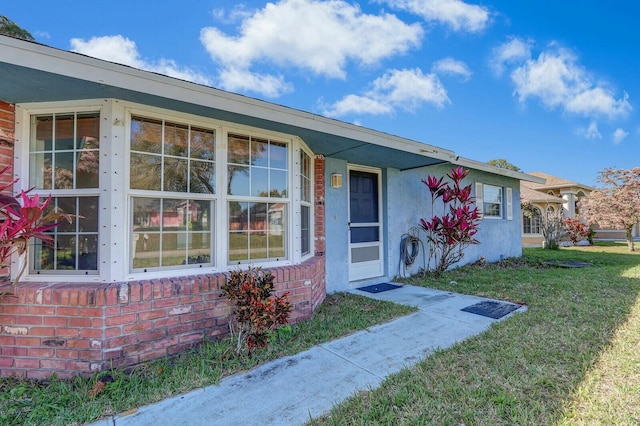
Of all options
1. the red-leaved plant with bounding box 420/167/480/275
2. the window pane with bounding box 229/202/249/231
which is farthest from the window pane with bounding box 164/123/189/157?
the red-leaved plant with bounding box 420/167/480/275

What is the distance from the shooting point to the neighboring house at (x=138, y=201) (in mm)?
2787

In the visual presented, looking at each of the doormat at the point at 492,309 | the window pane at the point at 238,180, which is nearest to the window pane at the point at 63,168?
the window pane at the point at 238,180

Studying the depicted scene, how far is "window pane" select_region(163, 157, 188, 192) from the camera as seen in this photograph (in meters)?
3.38

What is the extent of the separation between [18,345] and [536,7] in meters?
13.2

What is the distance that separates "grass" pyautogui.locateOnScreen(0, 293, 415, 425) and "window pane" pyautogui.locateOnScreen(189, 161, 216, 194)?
5.78 feet

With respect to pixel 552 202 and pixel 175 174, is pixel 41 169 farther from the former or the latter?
pixel 552 202

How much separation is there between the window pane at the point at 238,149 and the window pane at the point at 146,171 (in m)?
0.81

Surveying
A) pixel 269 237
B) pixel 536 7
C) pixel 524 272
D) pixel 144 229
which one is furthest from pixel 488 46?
pixel 144 229

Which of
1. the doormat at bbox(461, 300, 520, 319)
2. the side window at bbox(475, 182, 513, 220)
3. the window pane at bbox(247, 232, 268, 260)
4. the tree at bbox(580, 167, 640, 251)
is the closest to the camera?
the window pane at bbox(247, 232, 268, 260)

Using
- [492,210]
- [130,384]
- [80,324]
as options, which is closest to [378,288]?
[130,384]

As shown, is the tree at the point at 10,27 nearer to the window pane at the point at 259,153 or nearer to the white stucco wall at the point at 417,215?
the window pane at the point at 259,153

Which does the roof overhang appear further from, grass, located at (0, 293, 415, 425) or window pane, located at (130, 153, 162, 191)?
grass, located at (0, 293, 415, 425)

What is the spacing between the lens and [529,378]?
2.66 meters

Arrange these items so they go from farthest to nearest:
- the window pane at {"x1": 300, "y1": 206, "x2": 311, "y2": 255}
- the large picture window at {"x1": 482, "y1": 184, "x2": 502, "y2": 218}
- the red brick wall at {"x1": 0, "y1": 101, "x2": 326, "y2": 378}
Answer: the large picture window at {"x1": 482, "y1": 184, "x2": 502, "y2": 218} → the window pane at {"x1": 300, "y1": 206, "x2": 311, "y2": 255} → the red brick wall at {"x1": 0, "y1": 101, "x2": 326, "y2": 378}
